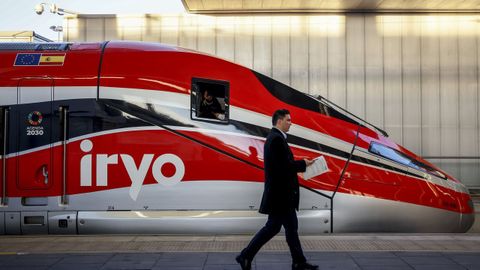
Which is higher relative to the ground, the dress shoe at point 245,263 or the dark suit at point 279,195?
the dark suit at point 279,195

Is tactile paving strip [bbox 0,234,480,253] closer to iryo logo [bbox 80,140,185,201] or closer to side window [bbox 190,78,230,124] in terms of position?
iryo logo [bbox 80,140,185,201]

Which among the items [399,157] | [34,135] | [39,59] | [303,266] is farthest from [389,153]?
[39,59]

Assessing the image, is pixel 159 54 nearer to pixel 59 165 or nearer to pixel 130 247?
pixel 59 165

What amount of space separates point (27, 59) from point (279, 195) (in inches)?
162

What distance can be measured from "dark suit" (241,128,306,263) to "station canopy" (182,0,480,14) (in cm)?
856

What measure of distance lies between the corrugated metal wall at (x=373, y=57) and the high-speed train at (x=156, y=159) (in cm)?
681

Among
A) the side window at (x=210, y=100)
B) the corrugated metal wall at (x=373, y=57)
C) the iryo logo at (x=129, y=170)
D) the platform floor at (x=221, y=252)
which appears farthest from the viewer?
the corrugated metal wall at (x=373, y=57)

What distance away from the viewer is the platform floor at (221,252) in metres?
6.11

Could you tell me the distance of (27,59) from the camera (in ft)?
25.6

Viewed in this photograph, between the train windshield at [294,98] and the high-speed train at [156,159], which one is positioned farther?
the train windshield at [294,98]

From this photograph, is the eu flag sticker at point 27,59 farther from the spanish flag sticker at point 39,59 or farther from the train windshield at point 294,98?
the train windshield at point 294,98

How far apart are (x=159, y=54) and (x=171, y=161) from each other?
146 centimetres

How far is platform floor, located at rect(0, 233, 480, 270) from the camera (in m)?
6.11

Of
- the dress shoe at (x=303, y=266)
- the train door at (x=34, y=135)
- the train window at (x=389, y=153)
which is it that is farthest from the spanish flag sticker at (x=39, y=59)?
the train window at (x=389, y=153)
